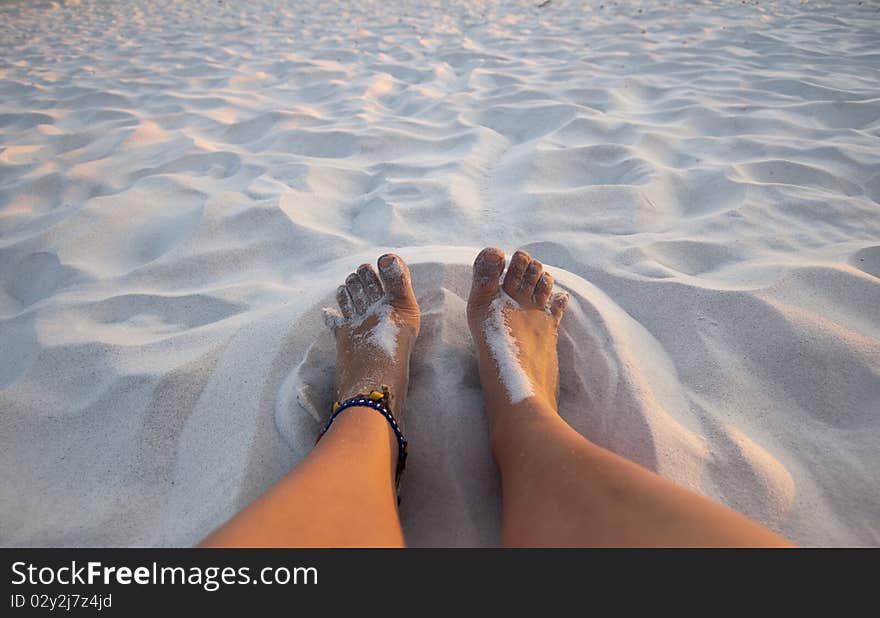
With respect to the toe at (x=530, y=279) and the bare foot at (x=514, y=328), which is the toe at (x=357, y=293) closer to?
the bare foot at (x=514, y=328)

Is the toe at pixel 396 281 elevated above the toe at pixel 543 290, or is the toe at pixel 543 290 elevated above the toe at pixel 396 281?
the toe at pixel 396 281

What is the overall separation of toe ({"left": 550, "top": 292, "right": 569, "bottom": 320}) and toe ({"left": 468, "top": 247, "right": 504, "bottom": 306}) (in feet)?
0.62

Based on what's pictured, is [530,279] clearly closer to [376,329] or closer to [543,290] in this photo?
[543,290]

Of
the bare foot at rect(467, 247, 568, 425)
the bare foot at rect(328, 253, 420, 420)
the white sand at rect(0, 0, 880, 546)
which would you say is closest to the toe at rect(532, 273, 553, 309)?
the bare foot at rect(467, 247, 568, 425)

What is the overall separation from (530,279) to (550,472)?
2.42ft

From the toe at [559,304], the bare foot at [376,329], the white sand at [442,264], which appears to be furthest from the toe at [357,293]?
the toe at [559,304]

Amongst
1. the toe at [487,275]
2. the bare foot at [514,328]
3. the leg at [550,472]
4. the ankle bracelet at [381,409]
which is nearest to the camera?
the leg at [550,472]

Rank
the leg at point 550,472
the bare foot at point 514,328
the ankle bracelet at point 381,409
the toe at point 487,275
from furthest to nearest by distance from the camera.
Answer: the toe at point 487,275 → the bare foot at point 514,328 → the ankle bracelet at point 381,409 → the leg at point 550,472

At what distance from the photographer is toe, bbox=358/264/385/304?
1.51 m

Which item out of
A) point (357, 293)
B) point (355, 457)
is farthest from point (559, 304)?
point (355, 457)

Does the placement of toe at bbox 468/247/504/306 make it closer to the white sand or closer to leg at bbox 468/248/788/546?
leg at bbox 468/248/788/546

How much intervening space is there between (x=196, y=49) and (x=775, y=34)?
4.88 m

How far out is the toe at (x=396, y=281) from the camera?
1479 mm

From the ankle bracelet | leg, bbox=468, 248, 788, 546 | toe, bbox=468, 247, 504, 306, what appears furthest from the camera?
toe, bbox=468, 247, 504, 306
